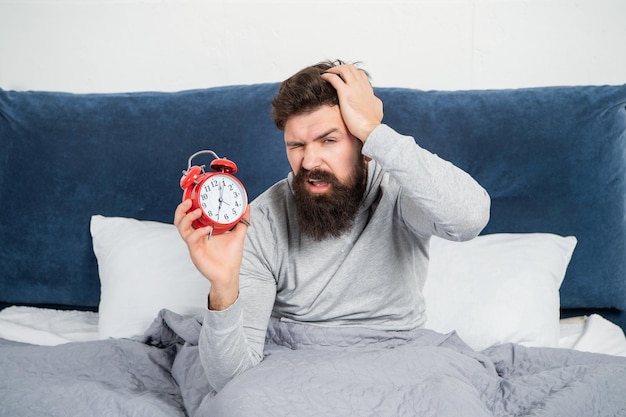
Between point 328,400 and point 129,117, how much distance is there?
1.35 m

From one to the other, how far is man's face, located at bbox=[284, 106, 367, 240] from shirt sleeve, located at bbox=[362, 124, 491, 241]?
0.15m

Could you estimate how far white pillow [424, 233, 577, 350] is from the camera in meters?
1.91

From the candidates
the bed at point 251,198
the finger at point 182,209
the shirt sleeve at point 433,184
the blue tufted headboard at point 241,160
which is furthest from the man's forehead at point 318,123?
the blue tufted headboard at point 241,160

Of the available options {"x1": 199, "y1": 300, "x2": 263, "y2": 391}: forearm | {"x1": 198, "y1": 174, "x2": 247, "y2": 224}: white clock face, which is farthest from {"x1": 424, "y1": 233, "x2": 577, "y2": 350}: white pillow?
{"x1": 198, "y1": 174, "x2": 247, "y2": 224}: white clock face

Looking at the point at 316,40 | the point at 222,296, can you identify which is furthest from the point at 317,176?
the point at 316,40

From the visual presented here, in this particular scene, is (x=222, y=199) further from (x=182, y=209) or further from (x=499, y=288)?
(x=499, y=288)

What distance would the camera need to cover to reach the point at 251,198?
2232 mm

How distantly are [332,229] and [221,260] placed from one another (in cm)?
31

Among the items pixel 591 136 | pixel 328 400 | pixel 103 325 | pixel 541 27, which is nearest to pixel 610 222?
pixel 591 136

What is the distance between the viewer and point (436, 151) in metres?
2.21

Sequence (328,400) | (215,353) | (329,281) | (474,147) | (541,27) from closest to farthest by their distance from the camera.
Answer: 1. (328,400)
2. (215,353)
3. (329,281)
4. (474,147)
5. (541,27)

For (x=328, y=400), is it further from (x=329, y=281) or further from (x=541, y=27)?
(x=541, y=27)

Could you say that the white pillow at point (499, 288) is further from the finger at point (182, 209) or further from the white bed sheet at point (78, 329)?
the finger at point (182, 209)

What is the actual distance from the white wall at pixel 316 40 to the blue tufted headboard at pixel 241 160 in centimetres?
28
